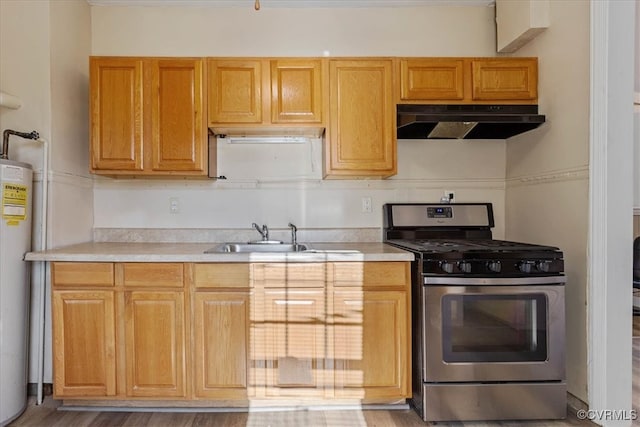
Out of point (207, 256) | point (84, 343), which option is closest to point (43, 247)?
point (84, 343)

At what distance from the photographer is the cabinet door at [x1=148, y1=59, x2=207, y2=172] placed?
2.47 m

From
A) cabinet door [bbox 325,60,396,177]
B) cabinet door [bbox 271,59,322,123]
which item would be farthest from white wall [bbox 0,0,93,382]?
cabinet door [bbox 325,60,396,177]

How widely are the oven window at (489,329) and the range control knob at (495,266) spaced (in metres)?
0.14

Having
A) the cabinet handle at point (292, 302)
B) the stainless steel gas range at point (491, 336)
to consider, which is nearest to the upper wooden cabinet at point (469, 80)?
the stainless steel gas range at point (491, 336)

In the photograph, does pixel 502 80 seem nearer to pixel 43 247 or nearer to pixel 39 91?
pixel 39 91

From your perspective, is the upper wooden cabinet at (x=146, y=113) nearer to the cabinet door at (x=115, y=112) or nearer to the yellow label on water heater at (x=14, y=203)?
the cabinet door at (x=115, y=112)

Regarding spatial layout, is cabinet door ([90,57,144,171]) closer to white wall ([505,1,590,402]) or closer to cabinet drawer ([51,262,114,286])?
cabinet drawer ([51,262,114,286])

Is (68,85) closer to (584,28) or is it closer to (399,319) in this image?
(399,319)

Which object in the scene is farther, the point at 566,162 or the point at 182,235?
the point at 182,235

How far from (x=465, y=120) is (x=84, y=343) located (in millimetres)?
2548

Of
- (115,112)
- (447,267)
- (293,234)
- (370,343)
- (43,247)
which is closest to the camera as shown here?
(447,267)

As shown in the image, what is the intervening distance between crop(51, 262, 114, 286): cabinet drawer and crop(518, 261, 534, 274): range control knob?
2.21 meters

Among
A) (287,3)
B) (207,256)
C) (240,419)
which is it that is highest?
(287,3)

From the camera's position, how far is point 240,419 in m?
2.16
